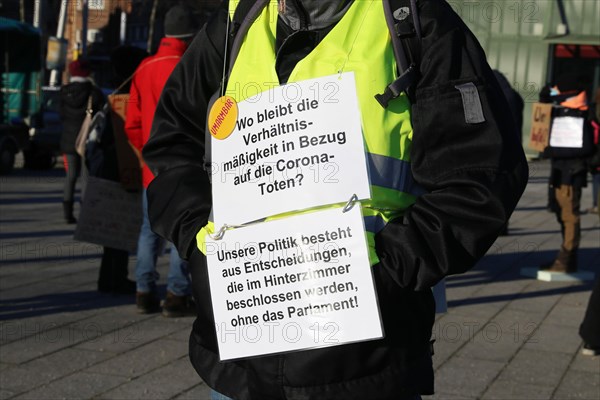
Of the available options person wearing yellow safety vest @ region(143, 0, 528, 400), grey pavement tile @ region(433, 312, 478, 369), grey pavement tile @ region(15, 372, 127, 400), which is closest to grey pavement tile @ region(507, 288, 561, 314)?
grey pavement tile @ region(433, 312, 478, 369)

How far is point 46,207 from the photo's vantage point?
→ 43.0ft

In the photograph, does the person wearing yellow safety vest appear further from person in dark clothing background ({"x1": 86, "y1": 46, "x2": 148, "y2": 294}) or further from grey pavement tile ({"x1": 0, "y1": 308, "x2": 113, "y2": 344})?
person in dark clothing background ({"x1": 86, "y1": 46, "x2": 148, "y2": 294})

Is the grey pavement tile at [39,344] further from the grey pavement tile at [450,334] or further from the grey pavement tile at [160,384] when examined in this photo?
the grey pavement tile at [450,334]

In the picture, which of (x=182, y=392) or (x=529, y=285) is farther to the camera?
(x=529, y=285)

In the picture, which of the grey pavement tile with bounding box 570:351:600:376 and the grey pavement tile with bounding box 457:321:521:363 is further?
the grey pavement tile with bounding box 457:321:521:363

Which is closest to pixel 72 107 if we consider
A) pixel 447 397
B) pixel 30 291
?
pixel 30 291

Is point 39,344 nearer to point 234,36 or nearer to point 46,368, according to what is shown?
point 46,368

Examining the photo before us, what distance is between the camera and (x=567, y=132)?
8422mm

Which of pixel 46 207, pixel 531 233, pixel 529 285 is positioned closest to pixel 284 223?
pixel 529 285

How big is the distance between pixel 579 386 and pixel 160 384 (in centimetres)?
207

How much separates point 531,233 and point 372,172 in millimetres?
9985

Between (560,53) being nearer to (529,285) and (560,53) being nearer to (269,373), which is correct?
(529,285)

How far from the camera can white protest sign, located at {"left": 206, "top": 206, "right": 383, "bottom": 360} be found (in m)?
2.07

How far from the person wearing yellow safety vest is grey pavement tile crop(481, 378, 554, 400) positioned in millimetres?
2689
